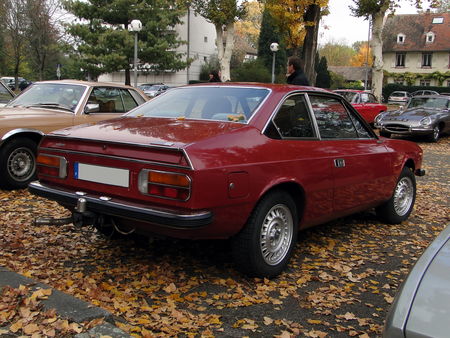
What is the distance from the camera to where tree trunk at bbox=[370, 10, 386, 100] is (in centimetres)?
2598

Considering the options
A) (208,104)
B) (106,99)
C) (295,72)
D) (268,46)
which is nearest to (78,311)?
(208,104)

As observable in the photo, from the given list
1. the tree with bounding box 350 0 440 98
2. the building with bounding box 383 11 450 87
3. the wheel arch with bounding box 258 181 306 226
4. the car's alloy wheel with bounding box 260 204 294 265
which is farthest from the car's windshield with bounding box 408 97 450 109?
the building with bounding box 383 11 450 87

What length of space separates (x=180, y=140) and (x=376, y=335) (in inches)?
74.2

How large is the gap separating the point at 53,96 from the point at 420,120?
40.1 feet

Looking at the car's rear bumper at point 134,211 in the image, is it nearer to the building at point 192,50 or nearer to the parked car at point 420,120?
the parked car at point 420,120

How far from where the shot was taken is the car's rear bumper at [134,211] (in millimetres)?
3086

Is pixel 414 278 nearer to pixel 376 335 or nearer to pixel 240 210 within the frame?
pixel 376 335

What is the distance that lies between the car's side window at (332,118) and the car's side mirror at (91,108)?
3874 millimetres

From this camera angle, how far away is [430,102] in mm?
17047

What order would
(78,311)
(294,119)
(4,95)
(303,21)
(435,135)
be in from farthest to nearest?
(303,21) → (435,135) → (4,95) → (294,119) → (78,311)

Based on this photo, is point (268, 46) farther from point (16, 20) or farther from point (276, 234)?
point (276, 234)

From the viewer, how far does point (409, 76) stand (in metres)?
58.0

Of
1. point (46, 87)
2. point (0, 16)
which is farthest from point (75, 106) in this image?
point (0, 16)

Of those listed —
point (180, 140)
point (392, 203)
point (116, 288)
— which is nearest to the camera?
point (180, 140)
